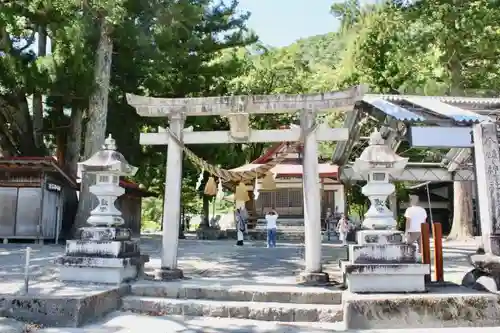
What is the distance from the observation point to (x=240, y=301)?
6.69m

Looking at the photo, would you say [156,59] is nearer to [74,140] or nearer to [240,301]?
[74,140]

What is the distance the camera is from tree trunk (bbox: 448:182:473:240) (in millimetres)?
17438

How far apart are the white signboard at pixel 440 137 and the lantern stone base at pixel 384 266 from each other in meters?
2.39

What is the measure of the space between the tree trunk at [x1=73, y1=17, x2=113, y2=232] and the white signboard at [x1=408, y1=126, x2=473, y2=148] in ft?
34.5

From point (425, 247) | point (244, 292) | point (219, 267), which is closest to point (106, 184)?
point (244, 292)

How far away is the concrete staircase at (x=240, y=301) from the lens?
6.27 metres

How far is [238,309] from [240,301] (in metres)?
0.33

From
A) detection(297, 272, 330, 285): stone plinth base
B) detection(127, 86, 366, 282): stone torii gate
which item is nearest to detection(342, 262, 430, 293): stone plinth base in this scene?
detection(297, 272, 330, 285): stone plinth base

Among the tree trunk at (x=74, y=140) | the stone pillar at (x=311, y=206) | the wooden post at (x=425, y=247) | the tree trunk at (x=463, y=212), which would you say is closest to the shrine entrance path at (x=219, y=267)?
the stone pillar at (x=311, y=206)

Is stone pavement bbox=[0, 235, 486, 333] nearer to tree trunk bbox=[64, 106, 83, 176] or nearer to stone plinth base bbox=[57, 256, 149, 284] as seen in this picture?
stone plinth base bbox=[57, 256, 149, 284]

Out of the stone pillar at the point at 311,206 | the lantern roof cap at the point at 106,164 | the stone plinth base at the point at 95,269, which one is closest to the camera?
the stone plinth base at the point at 95,269

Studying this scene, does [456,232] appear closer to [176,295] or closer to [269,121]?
[269,121]

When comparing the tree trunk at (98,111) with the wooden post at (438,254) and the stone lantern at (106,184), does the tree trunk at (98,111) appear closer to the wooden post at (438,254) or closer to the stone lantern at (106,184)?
the stone lantern at (106,184)

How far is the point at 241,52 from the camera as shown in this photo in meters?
27.9
